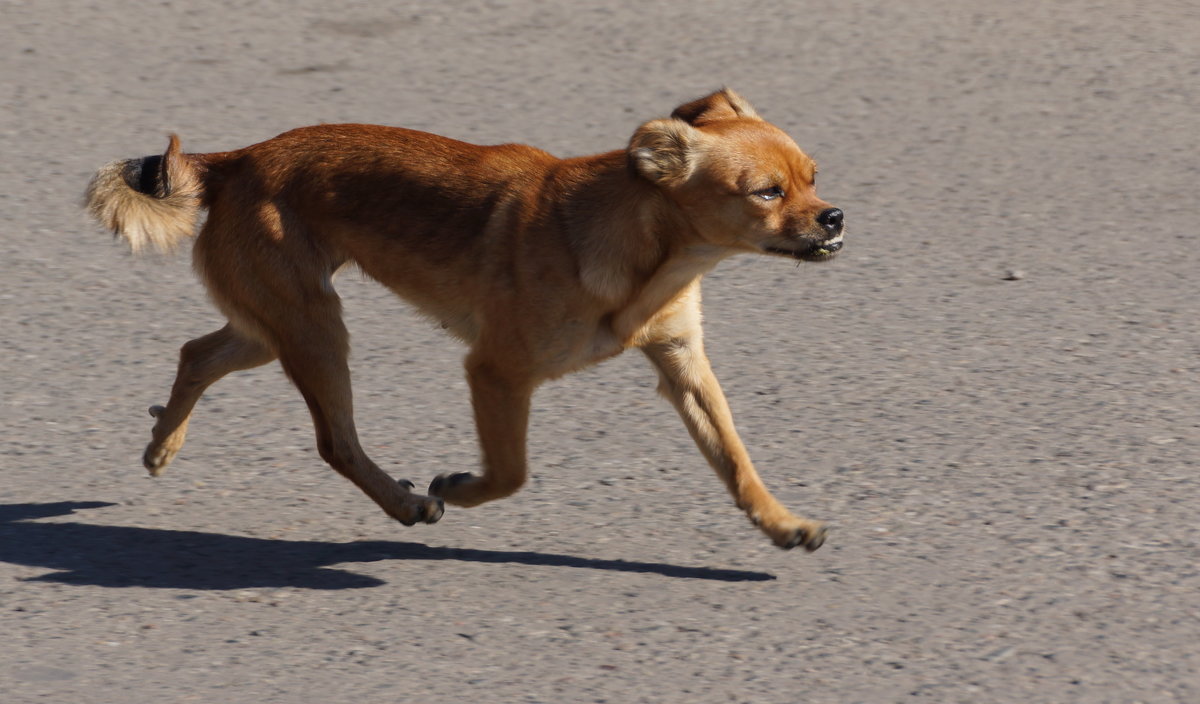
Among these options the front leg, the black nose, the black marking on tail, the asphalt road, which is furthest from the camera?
the black marking on tail

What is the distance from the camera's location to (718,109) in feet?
17.7

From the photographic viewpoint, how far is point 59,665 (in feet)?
14.6

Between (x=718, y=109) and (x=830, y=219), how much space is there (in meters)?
0.69

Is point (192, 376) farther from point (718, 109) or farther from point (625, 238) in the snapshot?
point (718, 109)

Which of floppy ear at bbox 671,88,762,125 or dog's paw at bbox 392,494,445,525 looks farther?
floppy ear at bbox 671,88,762,125

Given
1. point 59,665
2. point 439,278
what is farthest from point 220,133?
point 59,665

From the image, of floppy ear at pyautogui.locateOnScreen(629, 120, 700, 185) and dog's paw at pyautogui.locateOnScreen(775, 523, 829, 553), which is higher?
floppy ear at pyautogui.locateOnScreen(629, 120, 700, 185)

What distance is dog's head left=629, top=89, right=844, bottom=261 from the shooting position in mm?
4898

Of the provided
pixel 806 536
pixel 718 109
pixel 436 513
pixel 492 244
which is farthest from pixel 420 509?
pixel 718 109

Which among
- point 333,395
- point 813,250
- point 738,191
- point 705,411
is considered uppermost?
point 738,191

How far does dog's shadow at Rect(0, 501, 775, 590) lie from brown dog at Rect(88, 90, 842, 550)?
17 cm

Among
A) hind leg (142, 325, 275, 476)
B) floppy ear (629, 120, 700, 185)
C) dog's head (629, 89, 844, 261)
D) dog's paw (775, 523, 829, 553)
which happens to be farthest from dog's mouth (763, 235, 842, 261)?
hind leg (142, 325, 275, 476)

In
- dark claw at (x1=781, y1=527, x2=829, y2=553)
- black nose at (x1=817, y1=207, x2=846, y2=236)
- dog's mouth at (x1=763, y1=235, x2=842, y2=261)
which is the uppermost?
black nose at (x1=817, y1=207, x2=846, y2=236)

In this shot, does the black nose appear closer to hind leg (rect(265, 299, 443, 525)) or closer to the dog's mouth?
the dog's mouth
